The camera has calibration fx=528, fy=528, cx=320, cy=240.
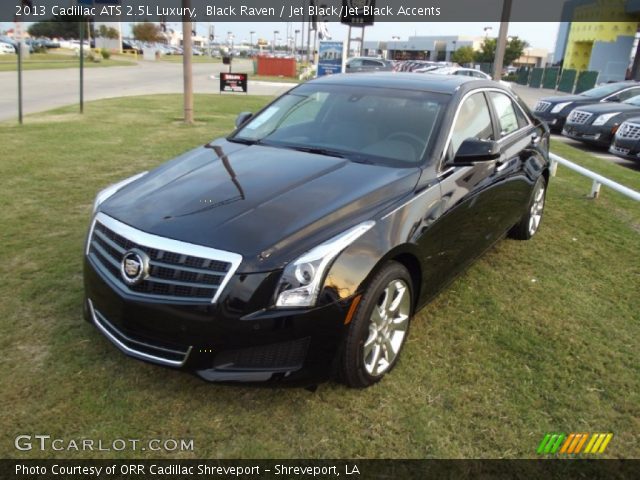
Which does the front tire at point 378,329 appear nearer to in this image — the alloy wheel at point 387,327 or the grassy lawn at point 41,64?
the alloy wheel at point 387,327

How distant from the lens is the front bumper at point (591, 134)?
12.2 m

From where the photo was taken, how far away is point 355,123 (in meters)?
3.89

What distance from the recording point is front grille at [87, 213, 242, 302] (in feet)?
8.18

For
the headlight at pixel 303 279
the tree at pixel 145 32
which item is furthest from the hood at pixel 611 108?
the tree at pixel 145 32

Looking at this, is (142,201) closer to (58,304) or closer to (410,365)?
(58,304)

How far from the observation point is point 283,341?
8.30ft

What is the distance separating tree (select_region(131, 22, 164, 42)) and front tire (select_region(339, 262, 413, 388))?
308ft

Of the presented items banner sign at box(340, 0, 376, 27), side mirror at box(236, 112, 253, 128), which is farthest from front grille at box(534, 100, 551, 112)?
side mirror at box(236, 112, 253, 128)

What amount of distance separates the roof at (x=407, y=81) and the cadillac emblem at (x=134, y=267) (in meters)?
2.42

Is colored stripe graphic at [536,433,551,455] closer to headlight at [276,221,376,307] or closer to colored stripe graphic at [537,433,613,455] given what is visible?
colored stripe graphic at [537,433,613,455]

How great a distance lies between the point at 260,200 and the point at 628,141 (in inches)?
397

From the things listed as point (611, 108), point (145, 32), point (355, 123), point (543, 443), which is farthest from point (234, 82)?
point (145, 32)

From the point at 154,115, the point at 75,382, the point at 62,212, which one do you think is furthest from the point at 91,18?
the point at 75,382

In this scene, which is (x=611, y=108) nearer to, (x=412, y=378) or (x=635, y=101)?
(x=635, y=101)
